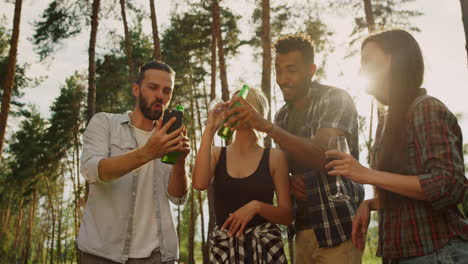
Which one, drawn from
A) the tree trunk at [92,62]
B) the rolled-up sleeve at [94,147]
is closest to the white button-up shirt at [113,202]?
the rolled-up sleeve at [94,147]

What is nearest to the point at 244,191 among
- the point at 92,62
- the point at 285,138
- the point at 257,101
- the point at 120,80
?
the point at 285,138

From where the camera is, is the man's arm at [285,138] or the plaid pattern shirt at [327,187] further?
the plaid pattern shirt at [327,187]

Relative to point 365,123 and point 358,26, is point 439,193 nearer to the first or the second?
point 358,26

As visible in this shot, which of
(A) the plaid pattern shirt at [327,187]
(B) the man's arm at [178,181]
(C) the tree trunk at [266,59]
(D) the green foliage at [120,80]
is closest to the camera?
(A) the plaid pattern shirt at [327,187]

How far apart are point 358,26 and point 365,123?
850 centimetres

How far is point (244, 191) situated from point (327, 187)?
646 millimetres

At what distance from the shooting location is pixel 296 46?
11.4 feet

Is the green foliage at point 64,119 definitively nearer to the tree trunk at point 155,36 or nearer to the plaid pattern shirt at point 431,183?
the tree trunk at point 155,36

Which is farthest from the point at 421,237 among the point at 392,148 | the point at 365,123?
the point at 365,123

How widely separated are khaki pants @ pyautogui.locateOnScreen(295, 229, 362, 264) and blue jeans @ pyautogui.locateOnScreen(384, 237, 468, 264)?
90cm

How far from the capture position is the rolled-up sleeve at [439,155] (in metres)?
2.03

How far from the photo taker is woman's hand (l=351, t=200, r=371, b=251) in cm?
273

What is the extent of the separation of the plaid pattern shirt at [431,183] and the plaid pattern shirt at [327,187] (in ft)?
2.47

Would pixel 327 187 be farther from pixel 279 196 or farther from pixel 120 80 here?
pixel 120 80
